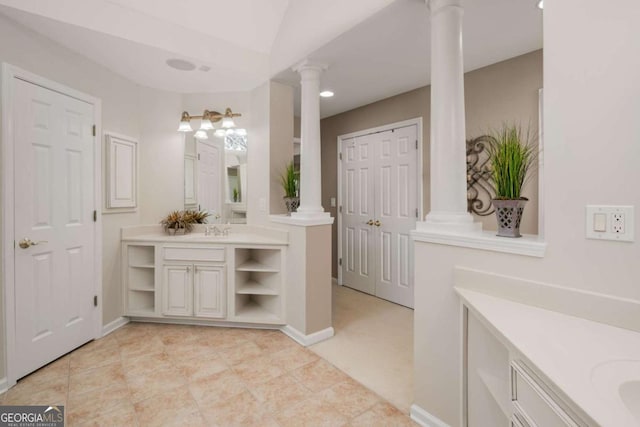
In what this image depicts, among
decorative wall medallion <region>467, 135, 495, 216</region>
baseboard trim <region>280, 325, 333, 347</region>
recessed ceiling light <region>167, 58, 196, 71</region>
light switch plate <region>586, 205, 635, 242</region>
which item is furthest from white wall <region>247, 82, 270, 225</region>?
light switch plate <region>586, 205, 635, 242</region>

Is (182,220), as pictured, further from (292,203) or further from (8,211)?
(8,211)

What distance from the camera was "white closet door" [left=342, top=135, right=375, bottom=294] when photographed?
3930mm

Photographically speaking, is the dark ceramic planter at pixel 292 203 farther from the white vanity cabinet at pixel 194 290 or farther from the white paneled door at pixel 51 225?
the white paneled door at pixel 51 225

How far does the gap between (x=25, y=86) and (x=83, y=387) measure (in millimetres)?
2024

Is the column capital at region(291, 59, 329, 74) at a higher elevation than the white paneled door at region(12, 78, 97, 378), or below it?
higher

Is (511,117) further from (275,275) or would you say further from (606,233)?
(275,275)

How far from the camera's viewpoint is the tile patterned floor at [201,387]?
172 centimetres

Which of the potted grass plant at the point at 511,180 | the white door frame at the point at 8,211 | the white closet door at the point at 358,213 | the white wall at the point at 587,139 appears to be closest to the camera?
Result: the white wall at the point at 587,139

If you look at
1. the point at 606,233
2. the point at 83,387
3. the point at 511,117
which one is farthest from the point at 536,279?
the point at 83,387

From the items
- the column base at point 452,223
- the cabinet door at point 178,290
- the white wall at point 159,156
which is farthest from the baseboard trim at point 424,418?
the white wall at point 159,156

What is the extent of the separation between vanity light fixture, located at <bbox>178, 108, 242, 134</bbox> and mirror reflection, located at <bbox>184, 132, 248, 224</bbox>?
0.45 feet

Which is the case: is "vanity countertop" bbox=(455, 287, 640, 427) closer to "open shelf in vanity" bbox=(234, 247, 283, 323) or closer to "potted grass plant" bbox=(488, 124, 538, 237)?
"potted grass plant" bbox=(488, 124, 538, 237)

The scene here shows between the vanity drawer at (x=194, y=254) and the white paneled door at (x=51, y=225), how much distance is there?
1.96 ft

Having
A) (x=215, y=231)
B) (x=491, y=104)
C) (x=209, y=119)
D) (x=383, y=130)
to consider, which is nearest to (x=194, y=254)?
(x=215, y=231)
